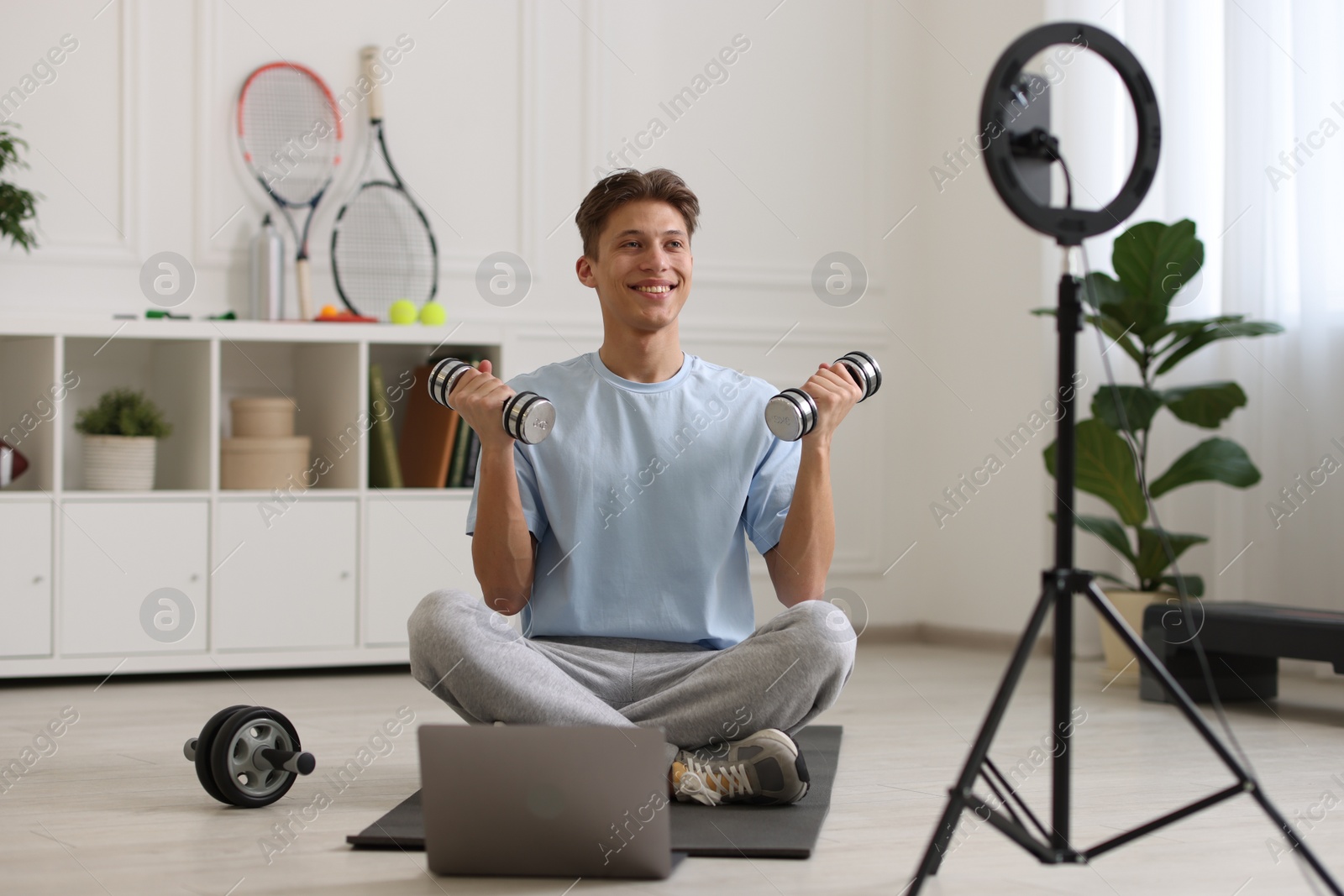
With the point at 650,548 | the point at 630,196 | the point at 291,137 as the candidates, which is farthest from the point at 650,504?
the point at 291,137

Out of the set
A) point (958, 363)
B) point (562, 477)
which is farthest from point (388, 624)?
point (958, 363)

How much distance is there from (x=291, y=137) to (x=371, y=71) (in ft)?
1.06

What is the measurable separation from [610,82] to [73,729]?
99.8 inches

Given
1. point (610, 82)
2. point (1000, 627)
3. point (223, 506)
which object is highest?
point (610, 82)

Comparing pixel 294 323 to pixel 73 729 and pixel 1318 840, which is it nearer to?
pixel 73 729

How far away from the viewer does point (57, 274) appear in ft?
12.4

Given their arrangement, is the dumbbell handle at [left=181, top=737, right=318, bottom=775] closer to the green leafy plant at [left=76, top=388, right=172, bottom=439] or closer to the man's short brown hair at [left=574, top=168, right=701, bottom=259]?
the man's short brown hair at [left=574, top=168, right=701, bottom=259]

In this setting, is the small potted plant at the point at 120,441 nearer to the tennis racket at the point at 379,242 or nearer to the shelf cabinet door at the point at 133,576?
the shelf cabinet door at the point at 133,576

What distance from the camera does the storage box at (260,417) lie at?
3.75m

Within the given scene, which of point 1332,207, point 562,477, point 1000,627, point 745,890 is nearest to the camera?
point 745,890

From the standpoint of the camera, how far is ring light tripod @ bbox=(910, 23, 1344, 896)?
52.3 inches

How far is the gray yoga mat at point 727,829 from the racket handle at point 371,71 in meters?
2.51

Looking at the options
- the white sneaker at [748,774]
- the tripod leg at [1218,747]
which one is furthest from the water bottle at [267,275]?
the tripod leg at [1218,747]

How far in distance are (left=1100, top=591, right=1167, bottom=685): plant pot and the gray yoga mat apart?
1.63 metres
